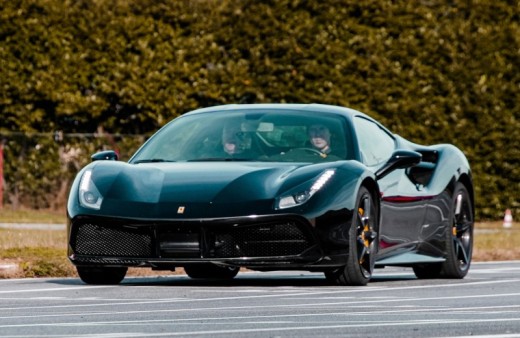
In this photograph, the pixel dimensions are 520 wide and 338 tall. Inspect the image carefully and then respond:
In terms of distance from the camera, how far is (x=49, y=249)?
14.1 meters

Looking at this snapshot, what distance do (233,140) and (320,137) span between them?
0.69 metres

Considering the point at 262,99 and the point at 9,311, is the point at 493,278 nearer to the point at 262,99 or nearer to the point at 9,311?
the point at 9,311

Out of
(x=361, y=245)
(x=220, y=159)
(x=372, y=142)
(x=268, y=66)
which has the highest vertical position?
(x=220, y=159)

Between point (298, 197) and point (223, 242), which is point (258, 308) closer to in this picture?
point (223, 242)

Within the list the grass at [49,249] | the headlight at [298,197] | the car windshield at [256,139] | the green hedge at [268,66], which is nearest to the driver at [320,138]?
the car windshield at [256,139]

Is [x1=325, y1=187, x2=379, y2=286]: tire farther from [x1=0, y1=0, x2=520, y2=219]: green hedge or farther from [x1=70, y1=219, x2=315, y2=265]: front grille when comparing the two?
[x1=0, y1=0, x2=520, y2=219]: green hedge

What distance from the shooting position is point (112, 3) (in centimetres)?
2683

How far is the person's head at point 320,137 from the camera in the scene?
460 inches

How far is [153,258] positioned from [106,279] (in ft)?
3.14

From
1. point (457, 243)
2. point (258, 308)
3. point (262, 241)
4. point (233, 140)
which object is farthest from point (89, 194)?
point (457, 243)

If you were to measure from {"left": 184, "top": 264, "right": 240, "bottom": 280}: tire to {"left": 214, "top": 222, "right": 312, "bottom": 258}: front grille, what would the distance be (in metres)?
2.14

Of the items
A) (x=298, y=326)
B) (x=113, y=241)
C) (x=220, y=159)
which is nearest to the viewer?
(x=298, y=326)

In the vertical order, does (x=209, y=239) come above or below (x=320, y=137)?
below

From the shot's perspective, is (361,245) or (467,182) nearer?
(361,245)
